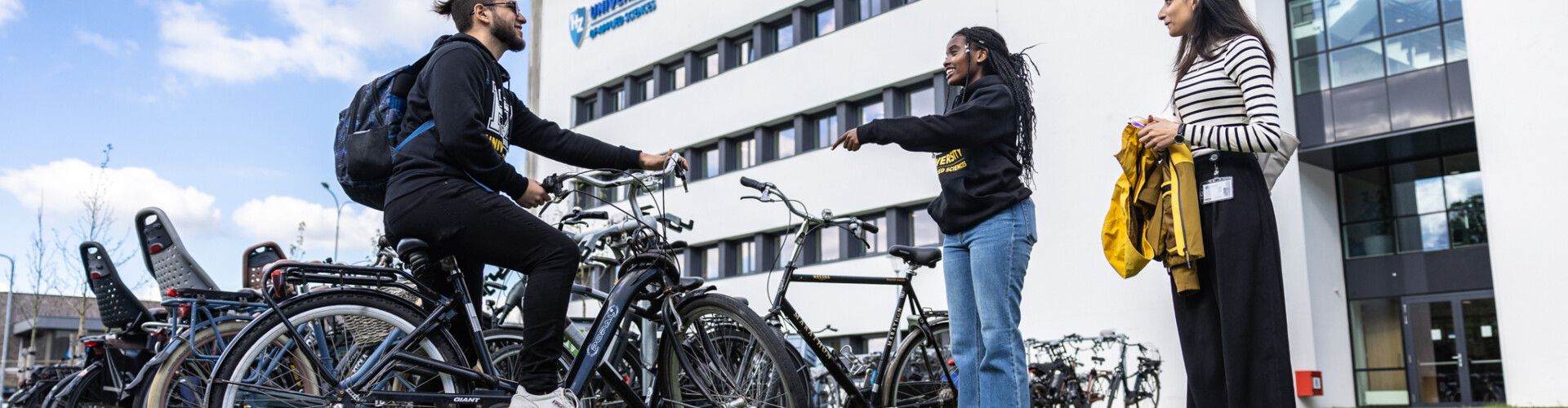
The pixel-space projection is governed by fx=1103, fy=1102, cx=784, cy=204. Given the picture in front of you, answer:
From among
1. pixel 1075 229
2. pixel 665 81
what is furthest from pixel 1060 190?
pixel 665 81

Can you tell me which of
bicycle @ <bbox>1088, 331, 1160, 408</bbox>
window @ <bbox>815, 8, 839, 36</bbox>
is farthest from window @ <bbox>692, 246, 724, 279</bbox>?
bicycle @ <bbox>1088, 331, 1160, 408</bbox>

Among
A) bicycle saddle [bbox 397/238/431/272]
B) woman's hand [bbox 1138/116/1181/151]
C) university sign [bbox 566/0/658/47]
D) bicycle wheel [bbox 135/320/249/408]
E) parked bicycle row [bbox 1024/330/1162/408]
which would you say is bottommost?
parked bicycle row [bbox 1024/330/1162/408]

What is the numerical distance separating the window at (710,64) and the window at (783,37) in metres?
2.18

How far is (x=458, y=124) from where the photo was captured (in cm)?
354

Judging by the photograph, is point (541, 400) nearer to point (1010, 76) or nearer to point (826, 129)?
point (1010, 76)

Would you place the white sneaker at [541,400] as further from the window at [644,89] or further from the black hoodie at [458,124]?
the window at [644,89]

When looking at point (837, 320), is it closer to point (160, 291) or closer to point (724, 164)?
point (724, 164)

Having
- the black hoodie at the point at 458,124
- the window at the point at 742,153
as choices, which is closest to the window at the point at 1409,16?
the window at the point at 742,153

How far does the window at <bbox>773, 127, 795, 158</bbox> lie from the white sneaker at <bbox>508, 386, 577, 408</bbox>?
22.3 metres

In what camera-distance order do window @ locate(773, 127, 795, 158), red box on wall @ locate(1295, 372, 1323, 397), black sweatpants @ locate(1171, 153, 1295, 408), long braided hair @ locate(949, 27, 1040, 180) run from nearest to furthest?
black sweatpants @ locate(1171, 153, 1295, 408)
long braided hair @ locate(949, 27, 1040, 180)
red box on wall @ locate(1295, 372, 1323, 397)
window @ locate(773, 127, 795, 158)

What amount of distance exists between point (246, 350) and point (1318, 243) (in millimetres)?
18605

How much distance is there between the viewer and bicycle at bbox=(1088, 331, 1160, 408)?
1382 centimetres

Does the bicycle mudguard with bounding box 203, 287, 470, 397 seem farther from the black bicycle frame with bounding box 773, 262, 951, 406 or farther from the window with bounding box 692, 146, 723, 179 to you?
the window with bounding box 692, 146, 723, 179

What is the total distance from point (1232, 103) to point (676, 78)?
1058 inches
